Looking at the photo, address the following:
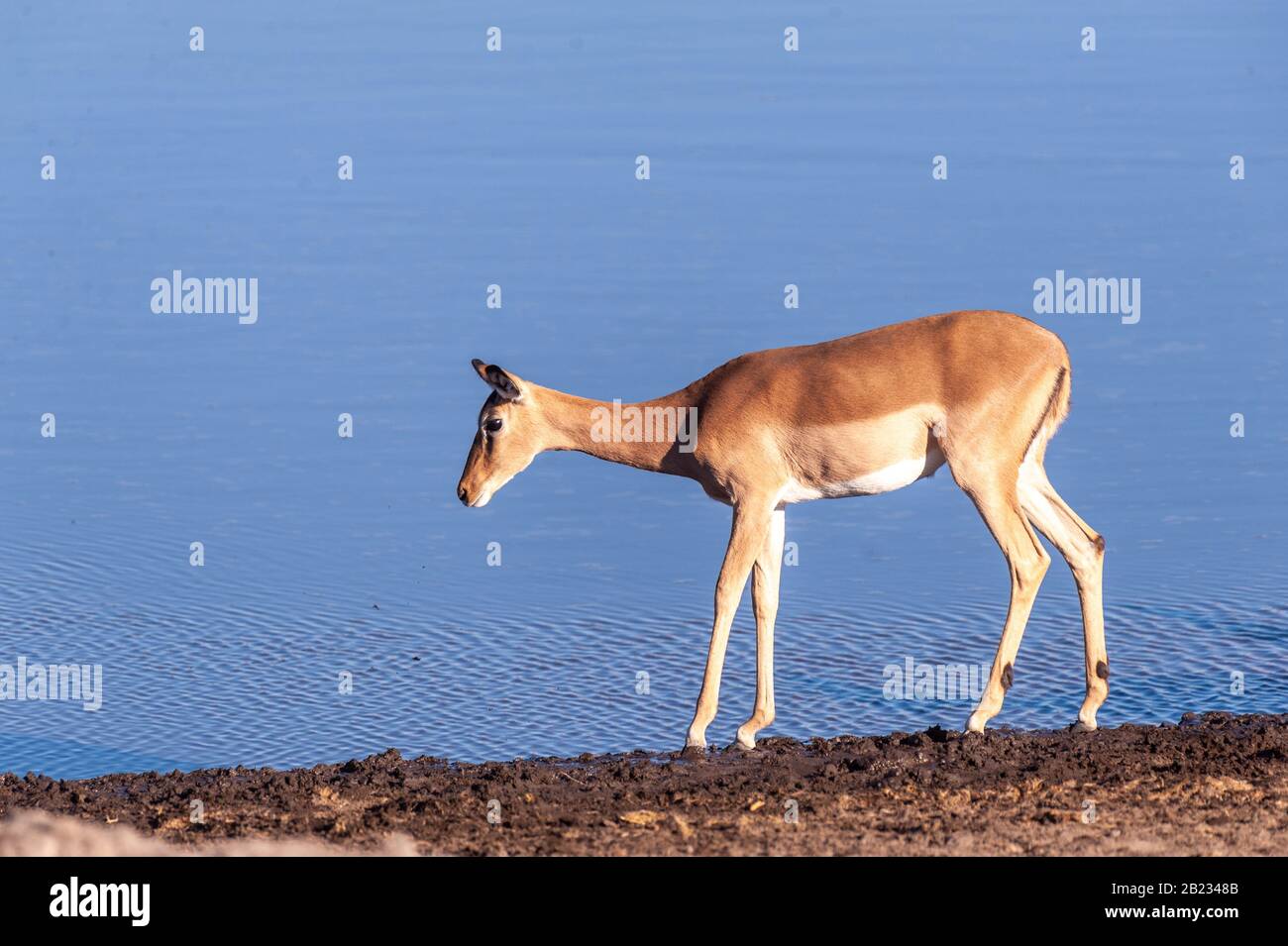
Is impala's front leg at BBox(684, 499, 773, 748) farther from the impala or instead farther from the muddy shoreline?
the muddy shoreline

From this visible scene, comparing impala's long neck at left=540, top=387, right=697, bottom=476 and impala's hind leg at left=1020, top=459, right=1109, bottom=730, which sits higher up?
impala's long neck at left=540, top=387, right=697, bottom=476

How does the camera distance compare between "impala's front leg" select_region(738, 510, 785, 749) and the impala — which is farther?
"impala's front leg" select_region(738, 510, 785, 749)

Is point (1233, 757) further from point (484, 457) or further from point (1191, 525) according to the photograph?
point (1191, 525)

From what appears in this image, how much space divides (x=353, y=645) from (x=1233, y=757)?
21.4 feet

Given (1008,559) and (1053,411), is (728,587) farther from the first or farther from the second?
(1053,411)

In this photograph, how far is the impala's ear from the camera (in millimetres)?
13320

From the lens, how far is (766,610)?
44.1 ft

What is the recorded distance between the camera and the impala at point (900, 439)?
12742 millimetres

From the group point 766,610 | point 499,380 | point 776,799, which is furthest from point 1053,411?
point 499,380

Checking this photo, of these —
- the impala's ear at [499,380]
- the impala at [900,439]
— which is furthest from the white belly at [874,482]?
the impala's ear at [499,380]

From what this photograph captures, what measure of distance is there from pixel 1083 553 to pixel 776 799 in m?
2.87

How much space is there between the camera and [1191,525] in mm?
18703

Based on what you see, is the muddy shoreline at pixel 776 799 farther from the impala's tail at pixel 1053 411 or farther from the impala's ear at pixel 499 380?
the impala's ear at pixel 499 380

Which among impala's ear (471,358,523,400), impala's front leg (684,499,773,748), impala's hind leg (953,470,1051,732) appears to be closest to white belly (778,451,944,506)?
impala's front leg (684,499,773,748)
